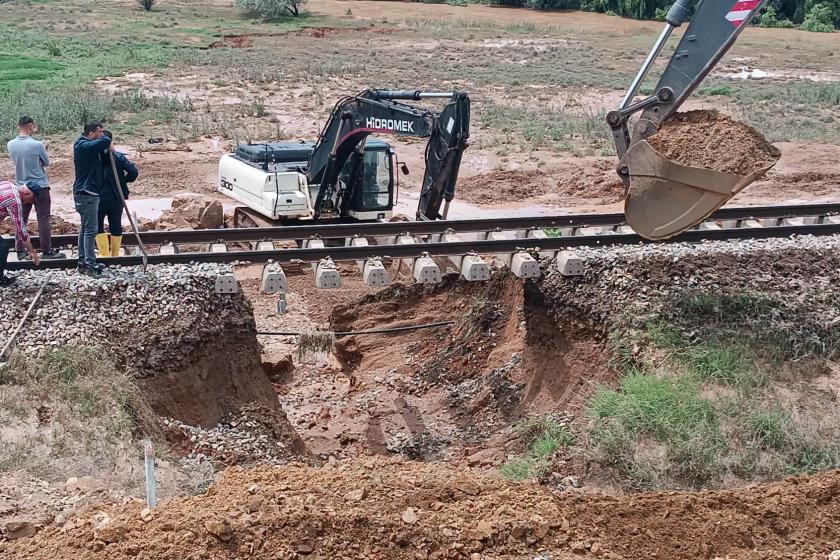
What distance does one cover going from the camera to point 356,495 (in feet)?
21.6

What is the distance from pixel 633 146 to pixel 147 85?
28.8 m

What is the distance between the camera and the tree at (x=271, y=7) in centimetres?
5878

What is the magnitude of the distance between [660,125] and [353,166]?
6.54m

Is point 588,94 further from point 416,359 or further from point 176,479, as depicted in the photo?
point 176,479

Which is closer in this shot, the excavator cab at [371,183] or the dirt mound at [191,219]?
the excavator cab at [371,183]

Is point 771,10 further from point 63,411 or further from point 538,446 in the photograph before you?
point 63,411

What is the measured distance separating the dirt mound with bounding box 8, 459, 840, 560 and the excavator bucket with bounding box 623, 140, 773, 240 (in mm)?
3352

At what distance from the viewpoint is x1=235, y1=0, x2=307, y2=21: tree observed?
58781mm

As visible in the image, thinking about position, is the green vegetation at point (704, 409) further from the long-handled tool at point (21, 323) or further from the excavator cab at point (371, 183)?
the excavator cab at point (371, 183)

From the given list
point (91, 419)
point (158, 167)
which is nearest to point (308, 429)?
point (91, 419)

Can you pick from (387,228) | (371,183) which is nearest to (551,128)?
(371,183)

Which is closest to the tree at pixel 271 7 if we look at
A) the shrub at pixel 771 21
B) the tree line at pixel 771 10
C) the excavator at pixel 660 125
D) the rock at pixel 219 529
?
the tree line at pixel 771 10

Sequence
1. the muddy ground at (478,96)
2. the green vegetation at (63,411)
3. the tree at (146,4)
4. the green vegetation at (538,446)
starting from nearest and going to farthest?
the green vegetation at (63,411) < the green vegetation at (538,446) < the muddy ground at (478,96) < the tree at (146,4)

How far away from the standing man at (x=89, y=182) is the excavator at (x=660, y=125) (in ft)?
19.0
